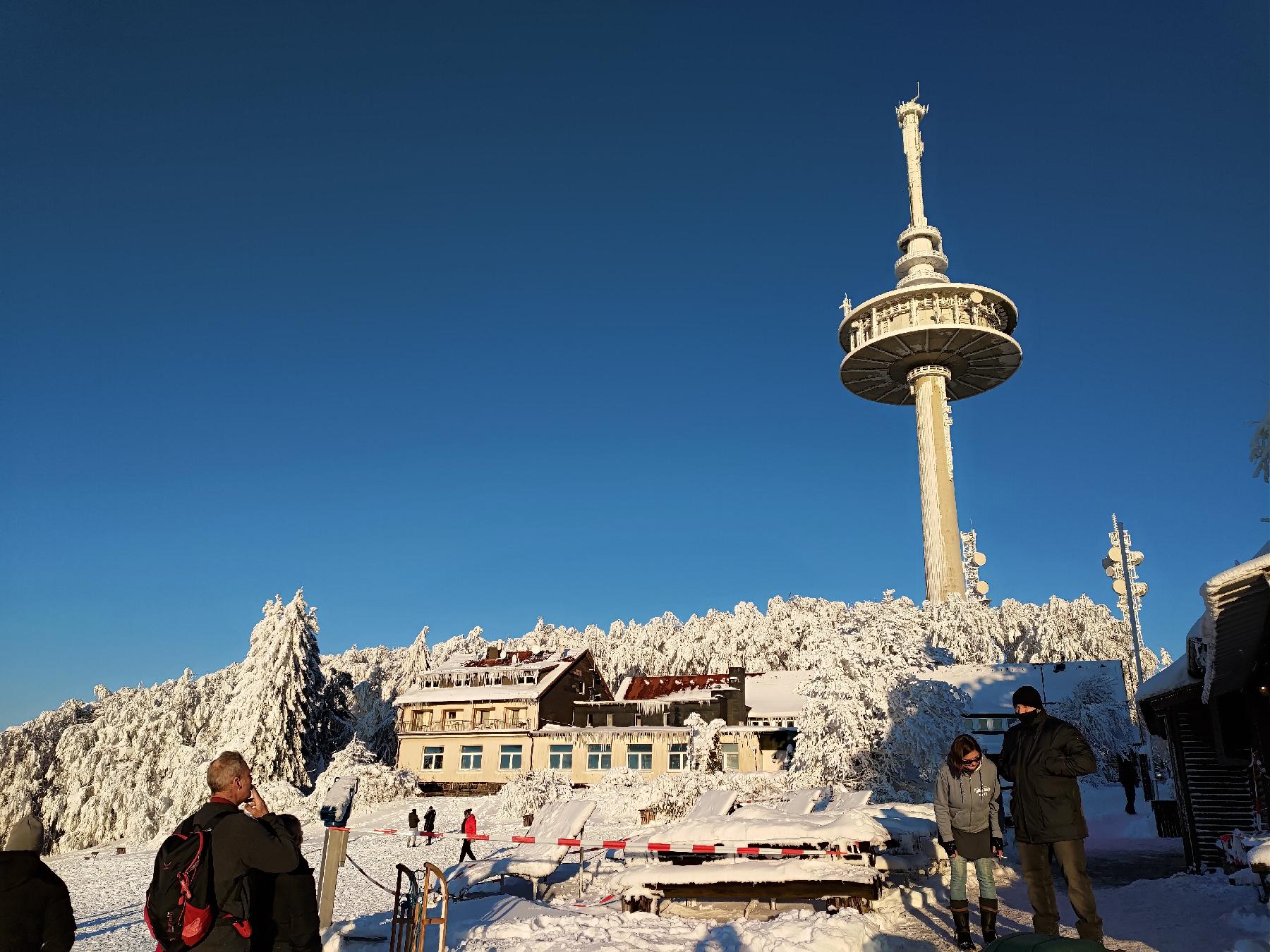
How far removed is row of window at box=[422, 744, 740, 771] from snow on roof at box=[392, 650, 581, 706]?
278 centimetres

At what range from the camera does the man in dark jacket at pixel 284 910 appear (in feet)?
16.0

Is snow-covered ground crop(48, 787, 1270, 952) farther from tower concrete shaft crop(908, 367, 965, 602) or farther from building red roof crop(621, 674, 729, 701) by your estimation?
tower concrete shaft crop(908, 367, 965, 602)

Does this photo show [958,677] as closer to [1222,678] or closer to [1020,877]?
[1020,877]

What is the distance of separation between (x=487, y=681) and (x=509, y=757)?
17.3 ft

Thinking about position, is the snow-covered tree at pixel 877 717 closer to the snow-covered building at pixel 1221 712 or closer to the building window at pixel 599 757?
the snow-covered building at pixel 1221 712

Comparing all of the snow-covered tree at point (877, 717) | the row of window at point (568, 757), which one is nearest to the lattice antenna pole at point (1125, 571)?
the snow-covered tree at point (877, 717)

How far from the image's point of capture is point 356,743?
4281 cm

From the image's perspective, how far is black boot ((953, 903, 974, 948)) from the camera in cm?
782

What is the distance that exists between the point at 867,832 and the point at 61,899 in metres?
9.15

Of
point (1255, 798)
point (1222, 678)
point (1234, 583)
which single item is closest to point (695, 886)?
point (1222, 678)

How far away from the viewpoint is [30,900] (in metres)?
4.90

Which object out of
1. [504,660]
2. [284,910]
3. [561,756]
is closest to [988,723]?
[561,756]

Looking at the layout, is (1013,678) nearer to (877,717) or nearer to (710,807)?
(877,717)

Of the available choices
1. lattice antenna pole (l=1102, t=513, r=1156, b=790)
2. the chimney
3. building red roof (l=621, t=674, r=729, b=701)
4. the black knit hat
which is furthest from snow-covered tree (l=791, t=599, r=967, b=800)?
the black knit hat
